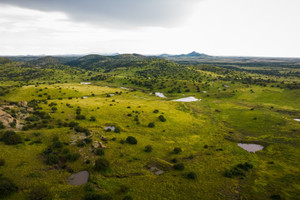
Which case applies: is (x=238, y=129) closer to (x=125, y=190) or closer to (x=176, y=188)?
(x=176, y=188)

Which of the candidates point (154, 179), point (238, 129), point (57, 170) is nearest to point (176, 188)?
point (154, 179)

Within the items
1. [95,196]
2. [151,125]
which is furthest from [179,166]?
[151,125]

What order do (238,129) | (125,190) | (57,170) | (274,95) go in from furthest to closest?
(274,95) < (238,129) < (57,170) < (125,190)

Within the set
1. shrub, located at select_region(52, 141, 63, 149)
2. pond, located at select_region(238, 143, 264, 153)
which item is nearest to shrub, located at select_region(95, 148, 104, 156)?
shrub, located at select_region(52, 141, 63, 149)

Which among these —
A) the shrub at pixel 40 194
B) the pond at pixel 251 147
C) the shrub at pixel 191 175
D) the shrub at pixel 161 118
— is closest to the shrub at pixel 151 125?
the shrub at pixel 161 118

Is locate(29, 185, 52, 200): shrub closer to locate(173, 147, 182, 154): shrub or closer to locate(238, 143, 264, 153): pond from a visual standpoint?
locate(173, 147, 182, 154): shrub
